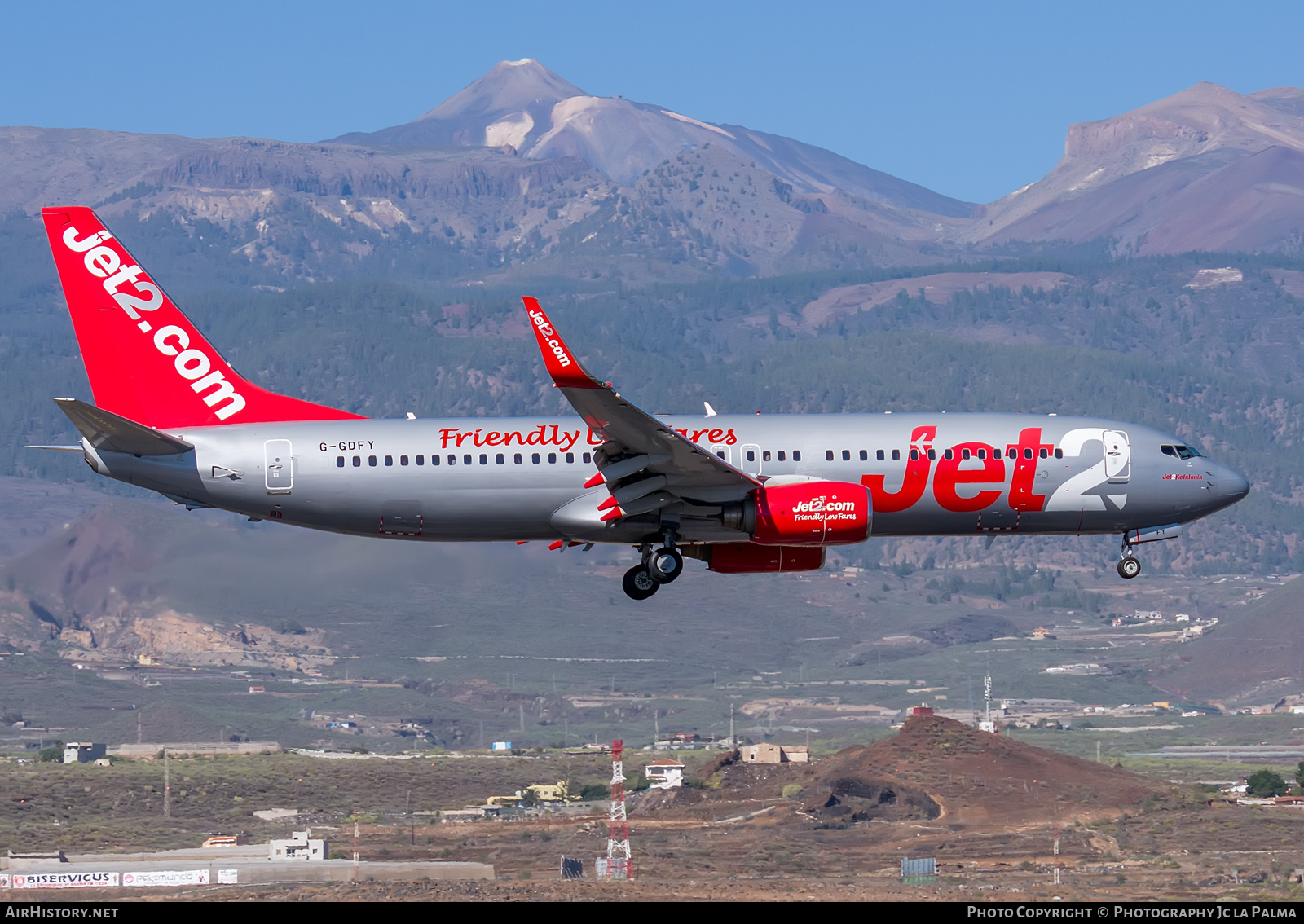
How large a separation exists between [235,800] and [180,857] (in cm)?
3470

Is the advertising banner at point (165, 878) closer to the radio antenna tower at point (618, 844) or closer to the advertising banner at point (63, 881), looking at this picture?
the advertising banner at point (63, 881)

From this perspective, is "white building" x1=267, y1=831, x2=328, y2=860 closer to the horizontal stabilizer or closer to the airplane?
the airplane

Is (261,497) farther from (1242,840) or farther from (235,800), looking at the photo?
(235,800)

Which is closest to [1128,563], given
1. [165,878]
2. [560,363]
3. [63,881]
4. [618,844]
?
[560,363]

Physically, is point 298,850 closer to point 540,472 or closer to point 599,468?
point 540,472

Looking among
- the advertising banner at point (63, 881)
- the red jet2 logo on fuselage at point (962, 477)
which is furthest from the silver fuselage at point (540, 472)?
Result: the advertising banner at point (63, 881)

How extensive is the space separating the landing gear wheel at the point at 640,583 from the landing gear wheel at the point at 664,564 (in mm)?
335

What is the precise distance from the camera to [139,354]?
63.0m

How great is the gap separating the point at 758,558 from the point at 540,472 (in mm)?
7881

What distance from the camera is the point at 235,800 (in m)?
157

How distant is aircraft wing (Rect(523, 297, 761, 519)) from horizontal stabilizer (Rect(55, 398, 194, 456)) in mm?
12415
